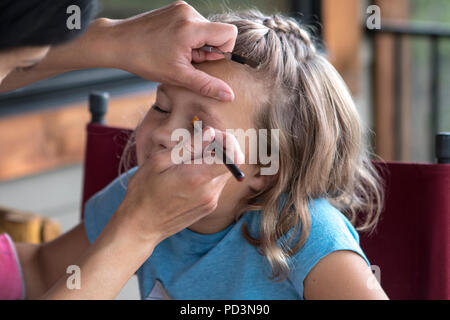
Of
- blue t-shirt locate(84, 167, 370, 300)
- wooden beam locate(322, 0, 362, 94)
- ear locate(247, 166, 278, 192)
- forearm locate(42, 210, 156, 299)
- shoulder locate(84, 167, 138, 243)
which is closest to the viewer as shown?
forearm locate(42, 210, 156, 299)

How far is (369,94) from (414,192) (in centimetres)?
265

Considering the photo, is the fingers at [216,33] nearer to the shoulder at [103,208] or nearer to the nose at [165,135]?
the nose at [165,135]

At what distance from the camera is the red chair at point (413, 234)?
108cm

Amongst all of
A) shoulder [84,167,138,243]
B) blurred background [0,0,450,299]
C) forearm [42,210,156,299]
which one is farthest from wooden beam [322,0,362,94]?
forearm [42,210,156,299]

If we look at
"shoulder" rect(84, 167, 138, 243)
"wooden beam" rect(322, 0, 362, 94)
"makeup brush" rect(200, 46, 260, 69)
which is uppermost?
"wooden beam" rect(322, 0, 362, 94)

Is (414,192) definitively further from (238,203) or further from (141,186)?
(141,186)

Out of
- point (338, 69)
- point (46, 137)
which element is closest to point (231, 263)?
point (46, 137)

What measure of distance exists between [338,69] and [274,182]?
2248mm

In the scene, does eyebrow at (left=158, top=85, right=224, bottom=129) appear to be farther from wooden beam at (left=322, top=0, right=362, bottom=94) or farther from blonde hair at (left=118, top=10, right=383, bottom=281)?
wooden beam at (left=322, top=0, right=362, bottom=94)

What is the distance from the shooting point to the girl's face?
3.34ft

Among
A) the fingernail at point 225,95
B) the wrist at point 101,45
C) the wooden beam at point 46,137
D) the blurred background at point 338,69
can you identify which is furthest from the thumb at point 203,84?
the wooden beam at point 46,137

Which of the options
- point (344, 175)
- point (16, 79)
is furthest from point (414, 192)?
point (16, 79)

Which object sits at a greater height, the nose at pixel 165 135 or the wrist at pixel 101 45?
the wrist at pixel 101 45

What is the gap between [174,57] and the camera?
990 millimetres
